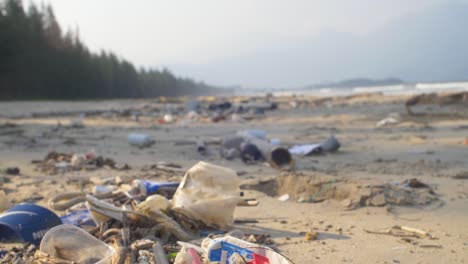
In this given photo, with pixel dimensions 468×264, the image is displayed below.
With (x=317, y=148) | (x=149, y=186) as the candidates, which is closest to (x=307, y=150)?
(x=317, y=148)

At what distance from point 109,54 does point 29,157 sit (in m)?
57.4

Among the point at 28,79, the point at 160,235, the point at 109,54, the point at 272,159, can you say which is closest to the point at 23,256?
the point at 160,235

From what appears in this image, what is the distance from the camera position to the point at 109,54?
61.2 metres

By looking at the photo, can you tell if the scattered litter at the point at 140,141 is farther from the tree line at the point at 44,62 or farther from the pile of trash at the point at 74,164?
the tree line at the point at 44,62

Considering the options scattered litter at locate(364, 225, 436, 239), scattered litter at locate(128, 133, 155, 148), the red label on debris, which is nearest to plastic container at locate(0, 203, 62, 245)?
the red label on debris

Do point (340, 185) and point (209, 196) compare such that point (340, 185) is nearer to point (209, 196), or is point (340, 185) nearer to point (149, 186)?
point (209, 196)

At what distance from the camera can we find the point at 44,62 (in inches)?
1490

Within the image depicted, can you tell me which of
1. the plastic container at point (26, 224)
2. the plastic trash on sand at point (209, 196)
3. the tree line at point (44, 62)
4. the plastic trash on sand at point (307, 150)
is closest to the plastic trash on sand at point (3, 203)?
the plastic container at point (26, 224)

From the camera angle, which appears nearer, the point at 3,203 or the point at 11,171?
the point at 3,203

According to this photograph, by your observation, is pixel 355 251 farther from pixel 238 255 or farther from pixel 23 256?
pixel 23 256

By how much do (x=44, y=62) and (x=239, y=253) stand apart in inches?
1569

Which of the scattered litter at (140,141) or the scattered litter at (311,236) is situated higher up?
the scattered litter at (140,141)

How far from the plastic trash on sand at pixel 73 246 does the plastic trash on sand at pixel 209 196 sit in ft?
2.26

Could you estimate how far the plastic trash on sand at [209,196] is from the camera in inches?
116
